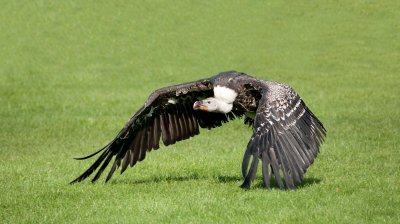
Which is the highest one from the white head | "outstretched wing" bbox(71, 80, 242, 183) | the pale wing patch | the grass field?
the pale wing patch

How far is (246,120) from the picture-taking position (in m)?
12.4

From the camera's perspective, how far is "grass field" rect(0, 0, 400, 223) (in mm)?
10133

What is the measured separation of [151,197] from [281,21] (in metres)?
26.3

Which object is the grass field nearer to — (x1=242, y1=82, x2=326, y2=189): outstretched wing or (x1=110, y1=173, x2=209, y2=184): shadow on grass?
(x1=110, y1=173, x2=209, y2=184): shadow on grass

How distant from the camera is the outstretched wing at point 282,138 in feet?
30.2

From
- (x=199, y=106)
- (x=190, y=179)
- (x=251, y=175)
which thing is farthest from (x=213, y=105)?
(x=251, y=175)

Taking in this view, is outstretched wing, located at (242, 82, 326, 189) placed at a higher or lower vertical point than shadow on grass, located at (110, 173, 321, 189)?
higher

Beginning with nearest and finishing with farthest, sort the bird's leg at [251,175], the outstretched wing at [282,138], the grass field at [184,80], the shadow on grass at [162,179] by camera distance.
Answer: the bird's leg at [251,175] → the outstretched wing at [282,138] → the grass field at [184,80] → the shadow on grass at [162,179]

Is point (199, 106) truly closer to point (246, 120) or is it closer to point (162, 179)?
point (246, 120)

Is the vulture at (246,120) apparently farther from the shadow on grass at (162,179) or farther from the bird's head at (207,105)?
the shadow on grass at (162,179)

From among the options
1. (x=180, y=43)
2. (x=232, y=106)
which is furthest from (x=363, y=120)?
(x=180, y=43)

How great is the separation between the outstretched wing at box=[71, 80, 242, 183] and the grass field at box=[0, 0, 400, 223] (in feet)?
1.72

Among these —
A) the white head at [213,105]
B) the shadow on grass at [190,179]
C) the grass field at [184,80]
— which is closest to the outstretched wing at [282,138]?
the grass field at [184,80]

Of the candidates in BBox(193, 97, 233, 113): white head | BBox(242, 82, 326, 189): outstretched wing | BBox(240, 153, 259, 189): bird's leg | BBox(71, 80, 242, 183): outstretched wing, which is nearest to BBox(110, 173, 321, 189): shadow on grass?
BBox(71, 80, 242, 183): outstretched wing
